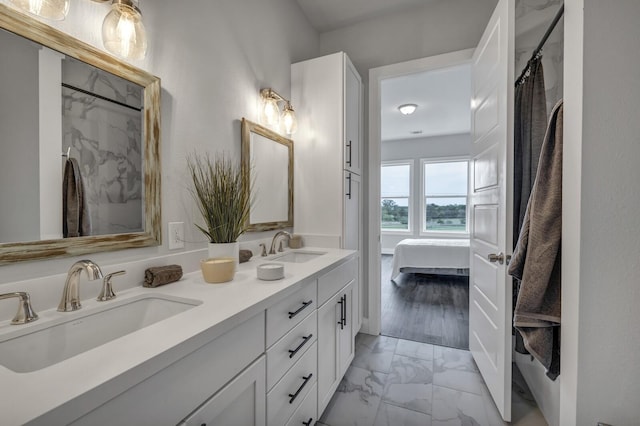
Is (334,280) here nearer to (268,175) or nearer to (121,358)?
(268,175)

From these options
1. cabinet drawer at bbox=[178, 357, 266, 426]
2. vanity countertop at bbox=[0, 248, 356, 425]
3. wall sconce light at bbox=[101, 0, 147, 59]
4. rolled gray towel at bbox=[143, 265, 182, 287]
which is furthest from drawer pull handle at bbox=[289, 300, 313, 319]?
wall sconce light at bbox=[101, 0, 147, 59]

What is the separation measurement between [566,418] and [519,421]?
0.87 m

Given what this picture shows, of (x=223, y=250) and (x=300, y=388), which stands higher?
(x=223, y=250)

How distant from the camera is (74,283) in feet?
2.74

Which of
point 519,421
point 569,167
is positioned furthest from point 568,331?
point 519,421

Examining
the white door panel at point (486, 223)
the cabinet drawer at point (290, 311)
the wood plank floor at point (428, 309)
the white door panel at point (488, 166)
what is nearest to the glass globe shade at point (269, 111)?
the cabinet drawer at point (290, 311)

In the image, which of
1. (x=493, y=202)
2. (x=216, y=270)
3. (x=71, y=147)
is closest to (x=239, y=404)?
(x=216, y=270)

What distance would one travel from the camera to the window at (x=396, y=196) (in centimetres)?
688

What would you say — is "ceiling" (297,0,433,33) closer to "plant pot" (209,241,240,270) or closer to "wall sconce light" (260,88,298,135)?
"wall sconce light" (260,88,298,135)

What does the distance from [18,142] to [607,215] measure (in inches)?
67.2

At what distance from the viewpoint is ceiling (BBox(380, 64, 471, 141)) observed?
3.53 meters

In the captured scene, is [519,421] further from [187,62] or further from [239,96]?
[187,62]

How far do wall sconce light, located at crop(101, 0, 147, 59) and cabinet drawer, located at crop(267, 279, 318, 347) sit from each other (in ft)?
3.43

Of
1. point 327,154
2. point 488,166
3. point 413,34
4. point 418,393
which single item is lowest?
point 418,393
